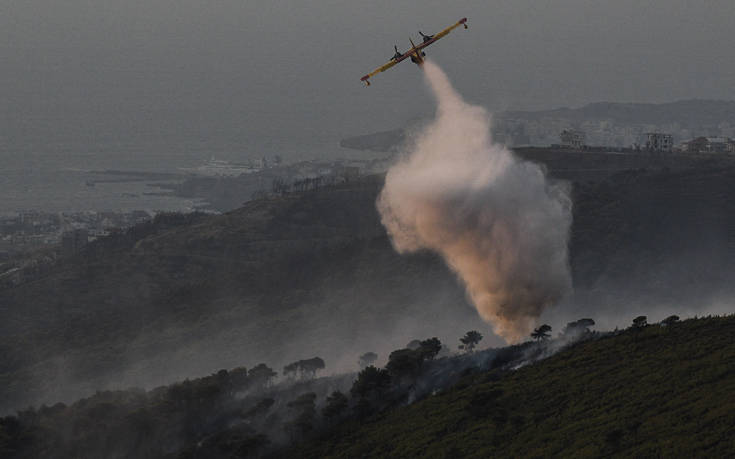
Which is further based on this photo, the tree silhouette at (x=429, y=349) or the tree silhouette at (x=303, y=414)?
the tree silhouette at (x=429, y=349)

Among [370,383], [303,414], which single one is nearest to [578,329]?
[370,383]

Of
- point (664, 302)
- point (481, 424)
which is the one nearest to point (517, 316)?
point (481, 424)

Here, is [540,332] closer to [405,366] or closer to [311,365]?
[405,366]

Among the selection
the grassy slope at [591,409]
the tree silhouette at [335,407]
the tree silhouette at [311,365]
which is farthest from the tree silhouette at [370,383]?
the tree silhouette at [311,365]

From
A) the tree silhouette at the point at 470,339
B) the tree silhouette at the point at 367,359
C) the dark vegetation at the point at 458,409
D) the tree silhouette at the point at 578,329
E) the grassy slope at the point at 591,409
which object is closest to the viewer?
the grassy slope at the point at 591,409

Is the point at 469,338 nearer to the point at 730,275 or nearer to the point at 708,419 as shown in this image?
Result: the point at 708,419

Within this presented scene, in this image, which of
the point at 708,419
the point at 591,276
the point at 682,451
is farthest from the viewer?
the point at 591,276

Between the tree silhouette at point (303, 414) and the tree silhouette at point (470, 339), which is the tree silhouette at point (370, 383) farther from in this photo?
the tree silhouette at point (470, 339)
